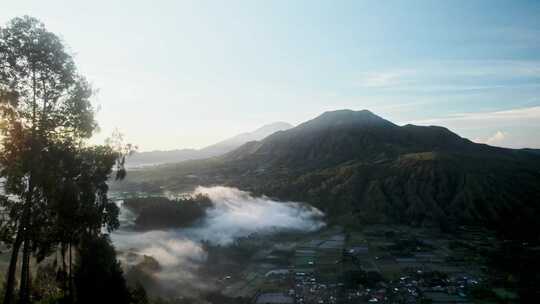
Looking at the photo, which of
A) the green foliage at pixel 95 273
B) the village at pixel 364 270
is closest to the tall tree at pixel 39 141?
the green foliage at pixel 95 273

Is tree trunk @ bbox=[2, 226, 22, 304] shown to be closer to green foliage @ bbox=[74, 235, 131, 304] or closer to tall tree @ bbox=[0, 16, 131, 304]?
tall tree @ bbox=[0, 16, 131, 304]

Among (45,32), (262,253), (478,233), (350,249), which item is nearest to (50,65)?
(45,32)

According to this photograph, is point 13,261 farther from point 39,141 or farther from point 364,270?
point 364,270

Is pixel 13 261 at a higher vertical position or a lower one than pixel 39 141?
lower

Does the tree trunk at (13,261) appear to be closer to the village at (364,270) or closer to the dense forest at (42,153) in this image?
the dense forest at (42,153)

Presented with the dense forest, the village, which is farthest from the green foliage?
the village

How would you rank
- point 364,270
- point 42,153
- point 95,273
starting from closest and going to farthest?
1. point 42,153
2. point 95,273
3. point 364,270

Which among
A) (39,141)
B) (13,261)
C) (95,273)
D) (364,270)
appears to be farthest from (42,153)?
(364,270)

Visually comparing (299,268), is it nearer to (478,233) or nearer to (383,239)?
(383,239)
